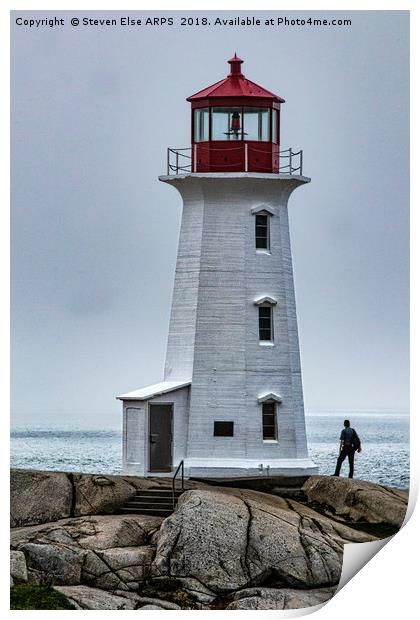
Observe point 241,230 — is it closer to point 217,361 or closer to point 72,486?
point 217,361

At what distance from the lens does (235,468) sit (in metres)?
27.3

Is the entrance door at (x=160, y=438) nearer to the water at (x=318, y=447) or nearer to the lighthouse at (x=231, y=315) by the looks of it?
the lighthouse at (x=231, y=315)

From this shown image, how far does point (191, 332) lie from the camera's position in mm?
27656

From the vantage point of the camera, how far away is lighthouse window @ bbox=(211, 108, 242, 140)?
90.7 feet

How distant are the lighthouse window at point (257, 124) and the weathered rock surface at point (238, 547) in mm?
4884

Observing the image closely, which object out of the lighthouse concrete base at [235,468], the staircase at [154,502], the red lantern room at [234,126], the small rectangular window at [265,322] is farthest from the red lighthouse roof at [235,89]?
the staircase at [154,502]

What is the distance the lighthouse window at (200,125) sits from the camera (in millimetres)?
27672

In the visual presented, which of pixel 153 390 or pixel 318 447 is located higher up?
pixel 153 390

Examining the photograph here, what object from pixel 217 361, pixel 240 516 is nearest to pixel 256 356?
pixel 217 361

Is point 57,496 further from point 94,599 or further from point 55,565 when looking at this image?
point 94,599

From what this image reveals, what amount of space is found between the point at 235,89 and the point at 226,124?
18.7 inches

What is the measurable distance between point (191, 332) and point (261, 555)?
3572 millimetres

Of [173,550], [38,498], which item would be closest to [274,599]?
[173,550]
